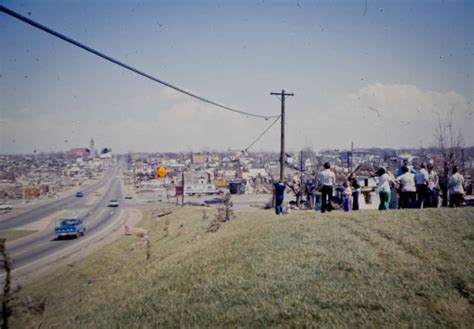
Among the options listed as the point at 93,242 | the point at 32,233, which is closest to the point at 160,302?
the point at 93,242

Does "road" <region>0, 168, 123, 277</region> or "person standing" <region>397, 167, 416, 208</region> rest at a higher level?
"person standing" <region>397, 167, 416, 208</region>

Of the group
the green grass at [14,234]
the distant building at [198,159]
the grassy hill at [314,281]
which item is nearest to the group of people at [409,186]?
the grassy hill at [314,281]

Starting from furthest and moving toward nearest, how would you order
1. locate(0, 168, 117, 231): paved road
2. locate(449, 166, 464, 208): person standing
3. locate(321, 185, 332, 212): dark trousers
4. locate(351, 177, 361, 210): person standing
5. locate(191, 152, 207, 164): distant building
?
locate(191, 152, 207, 164): distant building
locate(0, 168, 117, 231): paved road
locate(351, 177, 361, 210): person standing
locate(449, 166, 464, 208): person standing
locate(321, 185, 332, 212): dark trousers

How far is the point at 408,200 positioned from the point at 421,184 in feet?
2.75

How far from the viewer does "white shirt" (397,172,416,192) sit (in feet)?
44.4

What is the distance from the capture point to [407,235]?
10.6 metres

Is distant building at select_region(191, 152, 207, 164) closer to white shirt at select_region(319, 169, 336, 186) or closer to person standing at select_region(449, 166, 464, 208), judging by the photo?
person standing at select_region(449, 166, 464, 208)

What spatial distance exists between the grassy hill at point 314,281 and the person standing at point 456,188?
1.51 meters

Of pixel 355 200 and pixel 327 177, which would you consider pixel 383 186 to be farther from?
pixel 355 200

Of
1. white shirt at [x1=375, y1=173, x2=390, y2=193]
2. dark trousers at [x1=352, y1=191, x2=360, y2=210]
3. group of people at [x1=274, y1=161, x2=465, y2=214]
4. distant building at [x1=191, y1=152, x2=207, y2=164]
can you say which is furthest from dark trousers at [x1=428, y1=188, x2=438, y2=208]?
distant building at [x1=191, y1=152, x2=207, y2=164]

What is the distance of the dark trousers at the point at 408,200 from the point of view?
14.0 m

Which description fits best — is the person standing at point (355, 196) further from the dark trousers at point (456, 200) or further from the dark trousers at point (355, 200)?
the dark trousers at point (456, 200)

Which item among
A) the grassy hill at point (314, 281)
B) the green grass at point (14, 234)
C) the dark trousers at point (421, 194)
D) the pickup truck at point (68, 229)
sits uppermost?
the dark trousers at point (421, 194)

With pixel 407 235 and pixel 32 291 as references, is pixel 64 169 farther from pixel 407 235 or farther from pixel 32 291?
pixel 407 235
